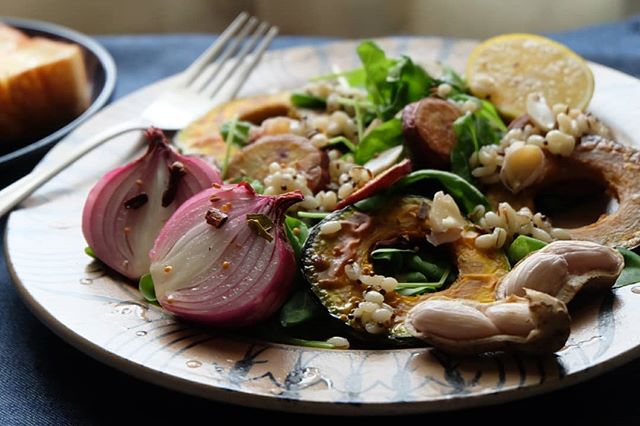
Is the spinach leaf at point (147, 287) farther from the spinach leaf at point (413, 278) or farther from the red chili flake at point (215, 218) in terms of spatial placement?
the spinach leaf at point (413, 278)

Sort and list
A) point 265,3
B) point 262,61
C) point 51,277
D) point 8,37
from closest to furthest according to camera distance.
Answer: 1. point 51,277
2. point 262,61
3. point 8,37
4. point 265,3

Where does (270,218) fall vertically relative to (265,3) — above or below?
above

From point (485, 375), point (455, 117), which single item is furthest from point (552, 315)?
point (455, 117)

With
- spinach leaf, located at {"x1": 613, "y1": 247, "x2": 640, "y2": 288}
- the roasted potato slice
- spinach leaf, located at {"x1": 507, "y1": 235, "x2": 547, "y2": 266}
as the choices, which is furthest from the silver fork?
spinach leaf, located at {"x1": 613, "y1": 247, "x2": 640, "y2": 288}

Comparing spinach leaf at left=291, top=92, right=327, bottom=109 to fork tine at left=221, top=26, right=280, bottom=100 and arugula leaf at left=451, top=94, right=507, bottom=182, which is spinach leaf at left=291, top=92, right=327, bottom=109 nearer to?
fork tine at left=221, top=26, right=280, bottom=100

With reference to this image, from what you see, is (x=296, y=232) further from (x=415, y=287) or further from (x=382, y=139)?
(x=382, y=139)

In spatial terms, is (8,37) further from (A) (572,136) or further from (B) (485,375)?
(B) (485,375)

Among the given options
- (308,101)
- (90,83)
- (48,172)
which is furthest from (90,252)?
(90,83)
